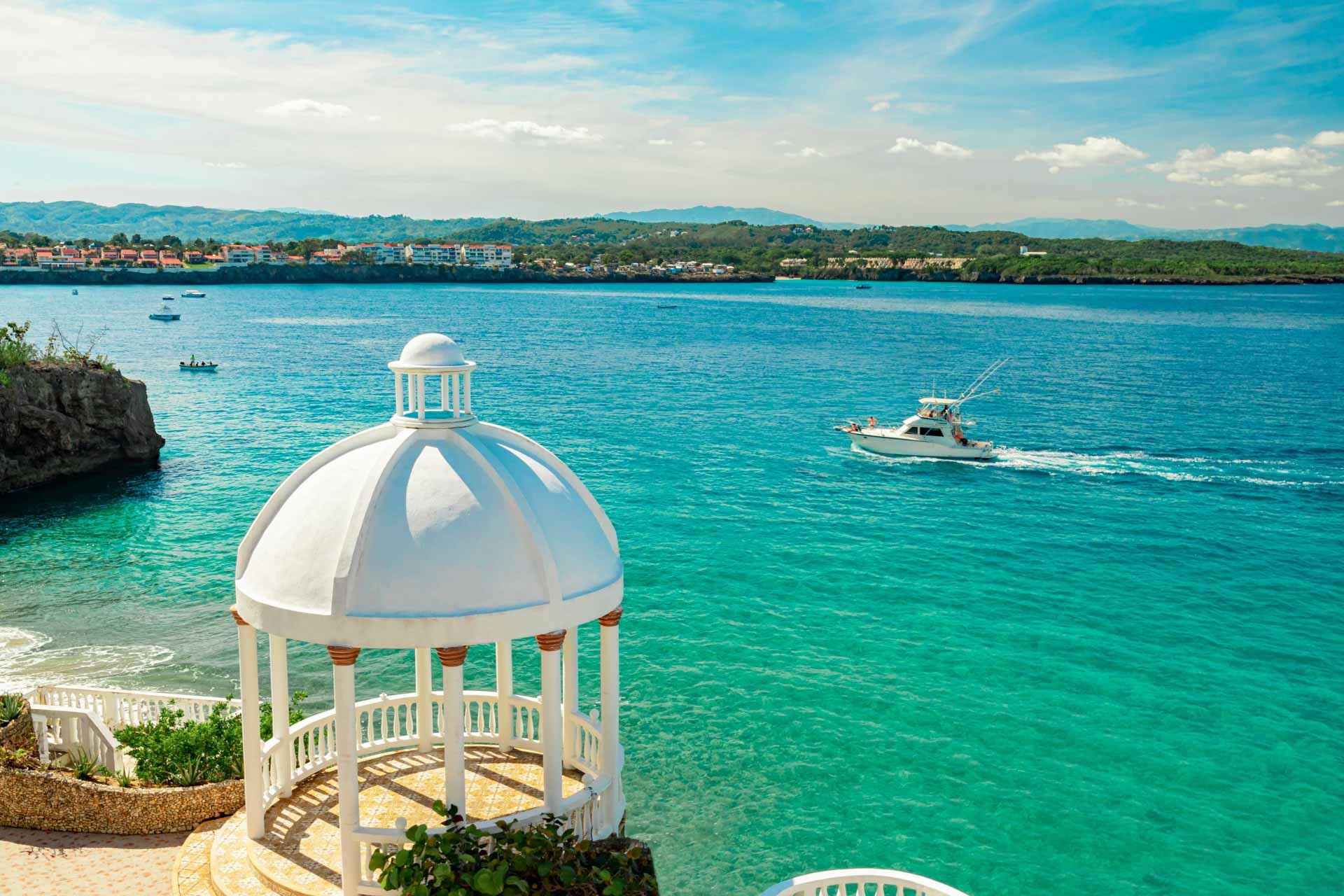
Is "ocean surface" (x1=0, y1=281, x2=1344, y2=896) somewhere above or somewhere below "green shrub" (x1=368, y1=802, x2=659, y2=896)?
below

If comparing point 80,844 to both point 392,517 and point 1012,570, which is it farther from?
point 1012,570

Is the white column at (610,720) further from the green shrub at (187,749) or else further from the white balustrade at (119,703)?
the white balustrade at (119,703)

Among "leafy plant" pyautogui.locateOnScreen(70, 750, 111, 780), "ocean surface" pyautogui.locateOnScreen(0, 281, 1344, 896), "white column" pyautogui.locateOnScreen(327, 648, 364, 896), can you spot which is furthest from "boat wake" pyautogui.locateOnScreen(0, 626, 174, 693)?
"white column" pyautogui.locateOnScreen(327, 648, 364, 896)

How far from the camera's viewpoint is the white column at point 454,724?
10617 mm

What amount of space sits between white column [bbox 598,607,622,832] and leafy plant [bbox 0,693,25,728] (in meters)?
10.1

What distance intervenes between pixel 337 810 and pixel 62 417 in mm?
38760

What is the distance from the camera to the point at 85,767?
1489 cm

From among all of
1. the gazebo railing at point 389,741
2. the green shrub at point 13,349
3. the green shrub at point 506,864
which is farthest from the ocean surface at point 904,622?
the green shrub at point 506,864

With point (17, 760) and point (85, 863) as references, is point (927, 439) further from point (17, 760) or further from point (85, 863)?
point (85, 863)

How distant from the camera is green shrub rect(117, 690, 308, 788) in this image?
1472 centimetres

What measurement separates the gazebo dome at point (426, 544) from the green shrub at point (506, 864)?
7.21ft

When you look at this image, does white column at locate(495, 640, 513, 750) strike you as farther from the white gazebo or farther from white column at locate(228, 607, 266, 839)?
white column at locate(228, 607, 266, 839)

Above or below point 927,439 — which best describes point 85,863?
below

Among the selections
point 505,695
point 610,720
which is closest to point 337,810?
point 505,695
